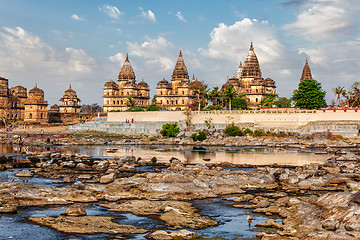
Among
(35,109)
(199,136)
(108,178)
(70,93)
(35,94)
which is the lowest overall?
(108,178)

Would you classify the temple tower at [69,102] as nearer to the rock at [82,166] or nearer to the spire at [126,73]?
the spire at [126,73]

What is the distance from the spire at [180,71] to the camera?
452ft

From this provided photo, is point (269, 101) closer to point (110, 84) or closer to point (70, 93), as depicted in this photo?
point (110, 84)

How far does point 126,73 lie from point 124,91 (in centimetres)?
684

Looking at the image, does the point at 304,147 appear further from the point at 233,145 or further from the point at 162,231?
the point at 162,231

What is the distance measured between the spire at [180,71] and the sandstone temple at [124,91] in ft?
37.7

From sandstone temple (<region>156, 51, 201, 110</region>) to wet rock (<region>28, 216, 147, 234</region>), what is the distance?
4457 inches

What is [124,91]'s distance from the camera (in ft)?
455

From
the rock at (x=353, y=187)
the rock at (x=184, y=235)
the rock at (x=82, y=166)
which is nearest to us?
the rock at (x=184, y=235)

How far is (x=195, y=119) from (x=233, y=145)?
25707 mm

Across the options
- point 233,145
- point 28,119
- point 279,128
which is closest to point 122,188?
point 233,145

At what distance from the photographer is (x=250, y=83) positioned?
443 ft

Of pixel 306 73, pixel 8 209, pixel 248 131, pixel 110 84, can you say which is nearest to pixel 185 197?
pixel 8 209

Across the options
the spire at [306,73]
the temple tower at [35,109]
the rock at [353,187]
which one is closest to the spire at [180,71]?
the spire at [306,73]
